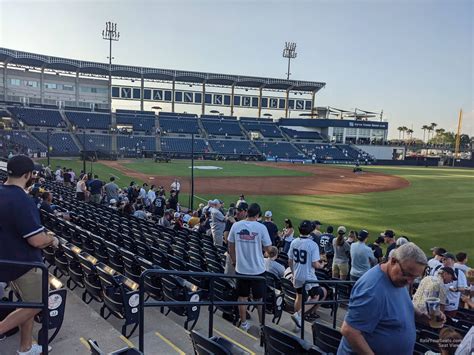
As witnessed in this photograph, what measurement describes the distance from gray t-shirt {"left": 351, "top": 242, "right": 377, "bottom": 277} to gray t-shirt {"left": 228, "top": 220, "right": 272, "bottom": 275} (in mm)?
→ 3043

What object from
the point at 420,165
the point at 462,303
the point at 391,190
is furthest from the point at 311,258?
the point at 420,165

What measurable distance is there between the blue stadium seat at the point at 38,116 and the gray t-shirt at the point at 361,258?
68.2m

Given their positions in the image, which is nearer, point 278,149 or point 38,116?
point 38,116

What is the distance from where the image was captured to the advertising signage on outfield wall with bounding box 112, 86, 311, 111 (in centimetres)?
7800

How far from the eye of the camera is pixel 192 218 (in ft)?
48.0

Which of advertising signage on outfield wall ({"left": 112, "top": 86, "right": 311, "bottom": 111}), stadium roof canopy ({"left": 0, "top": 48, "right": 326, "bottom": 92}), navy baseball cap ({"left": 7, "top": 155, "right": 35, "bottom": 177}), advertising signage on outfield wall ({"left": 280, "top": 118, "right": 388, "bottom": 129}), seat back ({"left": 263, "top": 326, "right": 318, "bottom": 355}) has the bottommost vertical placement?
seat back ({"left": 263, "top": 326, "right": 318, "bottom": 355})

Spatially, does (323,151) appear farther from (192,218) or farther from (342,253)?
(342,253)

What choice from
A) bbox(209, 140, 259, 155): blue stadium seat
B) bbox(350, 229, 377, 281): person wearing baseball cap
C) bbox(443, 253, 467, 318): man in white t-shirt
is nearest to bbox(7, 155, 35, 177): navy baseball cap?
bbox(350, 229, 377, 281): person wearing baseball cap

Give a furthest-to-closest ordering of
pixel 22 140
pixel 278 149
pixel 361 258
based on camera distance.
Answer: pixel 278 149 → pixel 22 140 → pixel 361 258

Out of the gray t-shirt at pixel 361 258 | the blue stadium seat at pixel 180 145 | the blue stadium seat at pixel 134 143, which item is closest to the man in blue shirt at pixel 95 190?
the gray t-shirt at pixel 361 258

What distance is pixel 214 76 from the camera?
79.6 m

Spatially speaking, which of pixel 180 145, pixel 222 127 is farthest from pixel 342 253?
pixel 222 127

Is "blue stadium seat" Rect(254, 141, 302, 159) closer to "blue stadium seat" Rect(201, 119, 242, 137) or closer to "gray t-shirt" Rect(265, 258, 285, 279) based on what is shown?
"blue stadium seat" Rect(201, 119, 242, 137)

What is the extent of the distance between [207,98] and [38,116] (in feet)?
111
